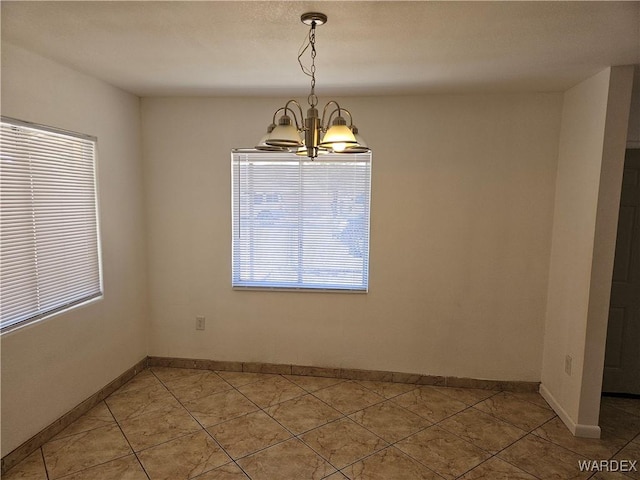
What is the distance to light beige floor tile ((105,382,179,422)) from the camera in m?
3.05

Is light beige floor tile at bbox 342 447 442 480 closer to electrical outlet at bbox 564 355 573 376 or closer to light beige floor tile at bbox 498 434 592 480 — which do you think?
light beige floor tile at bbox 498 434 592 480

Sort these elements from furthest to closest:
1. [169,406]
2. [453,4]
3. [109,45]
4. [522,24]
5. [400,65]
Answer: [169,406], [400,65], [109,45], [522,24], [453,4]

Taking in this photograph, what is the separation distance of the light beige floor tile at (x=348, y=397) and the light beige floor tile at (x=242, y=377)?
58cm

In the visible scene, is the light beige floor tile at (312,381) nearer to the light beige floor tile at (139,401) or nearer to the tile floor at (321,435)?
the tile floor at (321,435)

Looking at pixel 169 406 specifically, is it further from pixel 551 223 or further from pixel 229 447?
pixel 551 223

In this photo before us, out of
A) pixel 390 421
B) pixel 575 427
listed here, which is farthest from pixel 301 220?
pixel 575 427

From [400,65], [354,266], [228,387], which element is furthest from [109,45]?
[228,387]

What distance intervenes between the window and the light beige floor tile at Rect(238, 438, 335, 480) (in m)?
1.42

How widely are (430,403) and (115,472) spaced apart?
228 cm

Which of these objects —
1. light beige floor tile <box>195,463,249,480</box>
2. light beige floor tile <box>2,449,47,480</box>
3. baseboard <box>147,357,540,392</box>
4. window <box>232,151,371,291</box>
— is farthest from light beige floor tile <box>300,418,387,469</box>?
light beige floor tile <box>2,449,47,480</box>

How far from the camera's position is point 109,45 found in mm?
2297

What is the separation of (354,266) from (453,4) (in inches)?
89.8

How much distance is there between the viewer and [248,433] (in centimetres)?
280

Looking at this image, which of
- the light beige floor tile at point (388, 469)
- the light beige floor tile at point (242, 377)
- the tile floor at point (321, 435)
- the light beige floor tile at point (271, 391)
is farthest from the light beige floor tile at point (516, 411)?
the light beige floor tile at point (242, 377)
